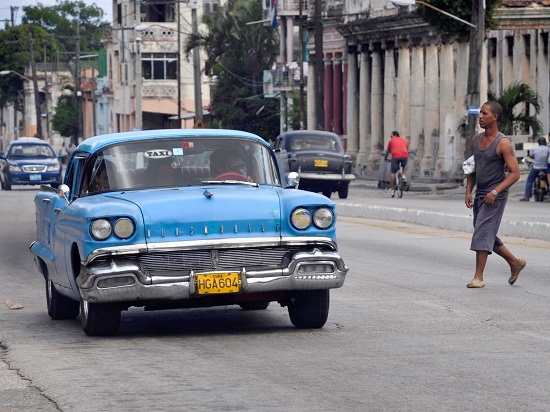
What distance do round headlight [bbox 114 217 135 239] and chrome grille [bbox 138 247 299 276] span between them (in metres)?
0.19

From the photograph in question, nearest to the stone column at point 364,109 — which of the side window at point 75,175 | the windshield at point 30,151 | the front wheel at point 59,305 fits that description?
the windshield at point 30,151

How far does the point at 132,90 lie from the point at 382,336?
94949 millimetres

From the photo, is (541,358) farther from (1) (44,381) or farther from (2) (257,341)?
(1) (44,381)

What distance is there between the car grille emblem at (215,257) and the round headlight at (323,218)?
81cm

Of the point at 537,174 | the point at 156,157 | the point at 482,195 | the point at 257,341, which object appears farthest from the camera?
the point at 537,174

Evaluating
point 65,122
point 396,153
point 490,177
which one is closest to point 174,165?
point 490,177

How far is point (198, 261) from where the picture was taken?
1104 cm

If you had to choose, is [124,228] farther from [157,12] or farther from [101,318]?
[157,12]

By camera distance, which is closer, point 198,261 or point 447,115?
point 198,261

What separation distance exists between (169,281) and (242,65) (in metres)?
75.2

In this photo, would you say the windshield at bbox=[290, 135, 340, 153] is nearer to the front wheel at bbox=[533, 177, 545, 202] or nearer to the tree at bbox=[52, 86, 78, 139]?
the front wheel at bbox=[533, 177, 545, 202]

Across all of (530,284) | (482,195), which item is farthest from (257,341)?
(530,284)

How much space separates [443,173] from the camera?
182 feet

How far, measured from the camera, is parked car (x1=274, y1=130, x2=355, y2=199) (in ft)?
131
